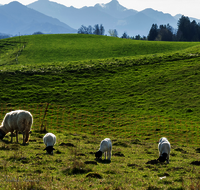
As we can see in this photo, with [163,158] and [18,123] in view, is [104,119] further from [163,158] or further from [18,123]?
[163,158]

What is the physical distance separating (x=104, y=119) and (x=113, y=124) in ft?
7.41

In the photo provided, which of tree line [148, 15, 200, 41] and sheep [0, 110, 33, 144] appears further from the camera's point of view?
tree line [148, 15, 200, 41]

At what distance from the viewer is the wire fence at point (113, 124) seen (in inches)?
1002

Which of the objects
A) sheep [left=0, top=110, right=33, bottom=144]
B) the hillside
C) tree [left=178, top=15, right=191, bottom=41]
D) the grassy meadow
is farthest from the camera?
tree [left=178, top=15, right=191, bottom=41]

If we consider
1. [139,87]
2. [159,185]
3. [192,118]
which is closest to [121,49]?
[139,87]

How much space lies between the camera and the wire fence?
2545 centimetres

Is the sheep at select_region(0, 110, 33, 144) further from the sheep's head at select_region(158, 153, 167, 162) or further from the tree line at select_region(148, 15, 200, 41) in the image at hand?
the tree line at select_region(148, 15, 200, 41)

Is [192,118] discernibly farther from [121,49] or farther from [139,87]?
[121,49]

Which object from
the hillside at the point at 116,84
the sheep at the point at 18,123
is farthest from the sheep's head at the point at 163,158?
the hillside at the point at 116,84

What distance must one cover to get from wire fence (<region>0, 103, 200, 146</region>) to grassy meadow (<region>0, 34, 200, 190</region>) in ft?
0.36

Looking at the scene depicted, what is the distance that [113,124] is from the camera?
29453mm

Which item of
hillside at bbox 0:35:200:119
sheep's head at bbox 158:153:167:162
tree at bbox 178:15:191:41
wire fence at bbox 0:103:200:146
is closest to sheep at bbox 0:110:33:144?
wire fence at bbox 0:103:200:146

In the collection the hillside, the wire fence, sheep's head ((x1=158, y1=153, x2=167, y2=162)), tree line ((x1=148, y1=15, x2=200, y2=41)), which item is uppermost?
tree line ((x1=148, y1=15, x2=200, y2=41))

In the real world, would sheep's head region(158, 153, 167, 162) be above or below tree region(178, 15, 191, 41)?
below
